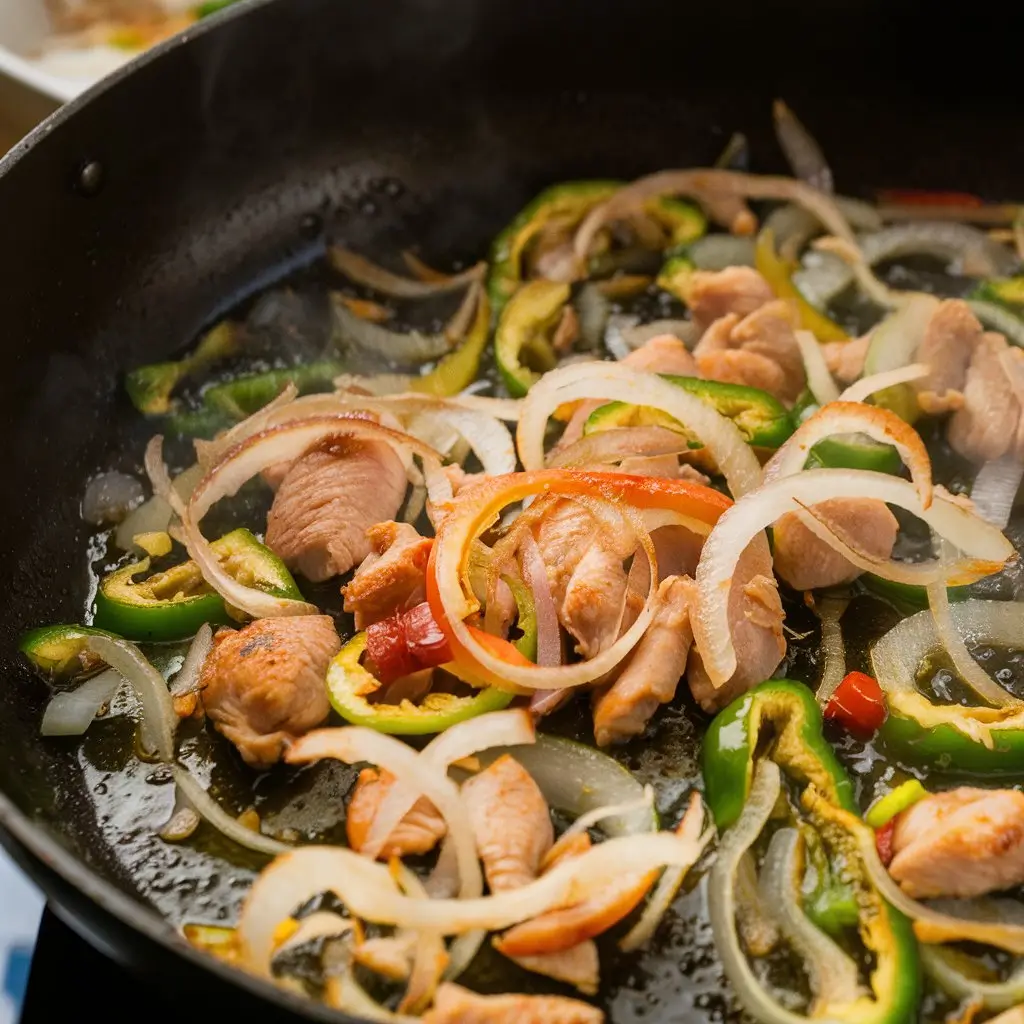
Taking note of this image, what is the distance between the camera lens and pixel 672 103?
4156 millimetres

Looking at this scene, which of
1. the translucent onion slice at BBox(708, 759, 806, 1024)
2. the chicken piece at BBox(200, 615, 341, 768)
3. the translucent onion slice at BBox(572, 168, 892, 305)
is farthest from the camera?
the translucent onion slice at BBox(572, 168, 892, 305)

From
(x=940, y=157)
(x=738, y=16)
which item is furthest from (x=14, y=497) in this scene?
(x=940, y=157)

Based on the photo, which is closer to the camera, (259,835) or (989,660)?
(259,835)

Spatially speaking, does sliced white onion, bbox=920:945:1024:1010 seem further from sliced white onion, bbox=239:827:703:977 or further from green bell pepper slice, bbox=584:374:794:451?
green bell pepper slice, bbox=584:374:794:451

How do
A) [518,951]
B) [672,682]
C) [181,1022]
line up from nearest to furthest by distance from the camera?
[518,951]
[181,1022]
[672,682]

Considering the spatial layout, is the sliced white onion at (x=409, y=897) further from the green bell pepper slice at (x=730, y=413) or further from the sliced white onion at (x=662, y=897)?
the green bell pepper slice at (x=730, y=413)

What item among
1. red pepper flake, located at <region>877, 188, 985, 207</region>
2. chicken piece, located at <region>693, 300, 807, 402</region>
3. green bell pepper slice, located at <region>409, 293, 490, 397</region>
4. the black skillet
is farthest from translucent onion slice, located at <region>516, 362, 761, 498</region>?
red pepper flake, located at <region>877, 188, 985, 207</region>

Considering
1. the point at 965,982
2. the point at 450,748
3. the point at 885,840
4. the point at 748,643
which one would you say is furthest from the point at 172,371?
the point at 965,982

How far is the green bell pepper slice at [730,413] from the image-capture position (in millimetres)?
3076

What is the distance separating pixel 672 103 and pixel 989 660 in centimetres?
230

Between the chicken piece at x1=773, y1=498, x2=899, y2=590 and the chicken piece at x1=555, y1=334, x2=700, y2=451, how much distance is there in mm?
610

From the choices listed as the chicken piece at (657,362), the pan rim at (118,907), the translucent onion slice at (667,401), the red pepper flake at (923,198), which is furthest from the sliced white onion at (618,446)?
the red pepper flake at (923,198)

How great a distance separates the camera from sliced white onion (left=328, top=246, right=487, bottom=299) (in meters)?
3.75

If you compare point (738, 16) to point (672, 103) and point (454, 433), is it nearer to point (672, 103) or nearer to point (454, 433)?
point (672, 103)
